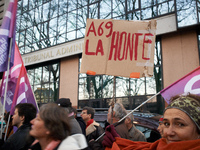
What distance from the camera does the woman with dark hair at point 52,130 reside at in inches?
71.7

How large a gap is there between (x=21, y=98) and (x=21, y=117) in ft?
3.30

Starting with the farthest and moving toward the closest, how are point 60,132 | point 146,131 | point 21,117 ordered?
point 146,131, point 21,117, point 60,132

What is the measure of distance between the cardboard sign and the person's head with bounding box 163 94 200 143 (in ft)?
5.26

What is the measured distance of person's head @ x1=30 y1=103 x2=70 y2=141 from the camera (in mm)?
1888

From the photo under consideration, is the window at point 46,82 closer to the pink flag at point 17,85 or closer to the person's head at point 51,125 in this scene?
the pink flag at point 17,85

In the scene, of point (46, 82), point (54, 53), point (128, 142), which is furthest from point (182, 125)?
point (46, 82)

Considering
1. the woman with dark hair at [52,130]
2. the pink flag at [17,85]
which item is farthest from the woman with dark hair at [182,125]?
the pink flag at [17,85]

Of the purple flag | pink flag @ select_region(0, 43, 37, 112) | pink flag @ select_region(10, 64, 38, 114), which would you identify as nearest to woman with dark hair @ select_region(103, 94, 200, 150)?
the purple flag

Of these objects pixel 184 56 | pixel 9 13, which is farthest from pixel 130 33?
pixel 184 56

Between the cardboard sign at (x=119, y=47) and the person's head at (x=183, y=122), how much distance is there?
5.26 ft

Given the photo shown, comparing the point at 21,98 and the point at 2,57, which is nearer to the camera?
the point at 2,57

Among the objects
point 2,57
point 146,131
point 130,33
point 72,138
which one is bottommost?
point 146,131

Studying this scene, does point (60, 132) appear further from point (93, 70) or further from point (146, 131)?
point (146, 131)

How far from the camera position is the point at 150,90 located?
40.1 feet
